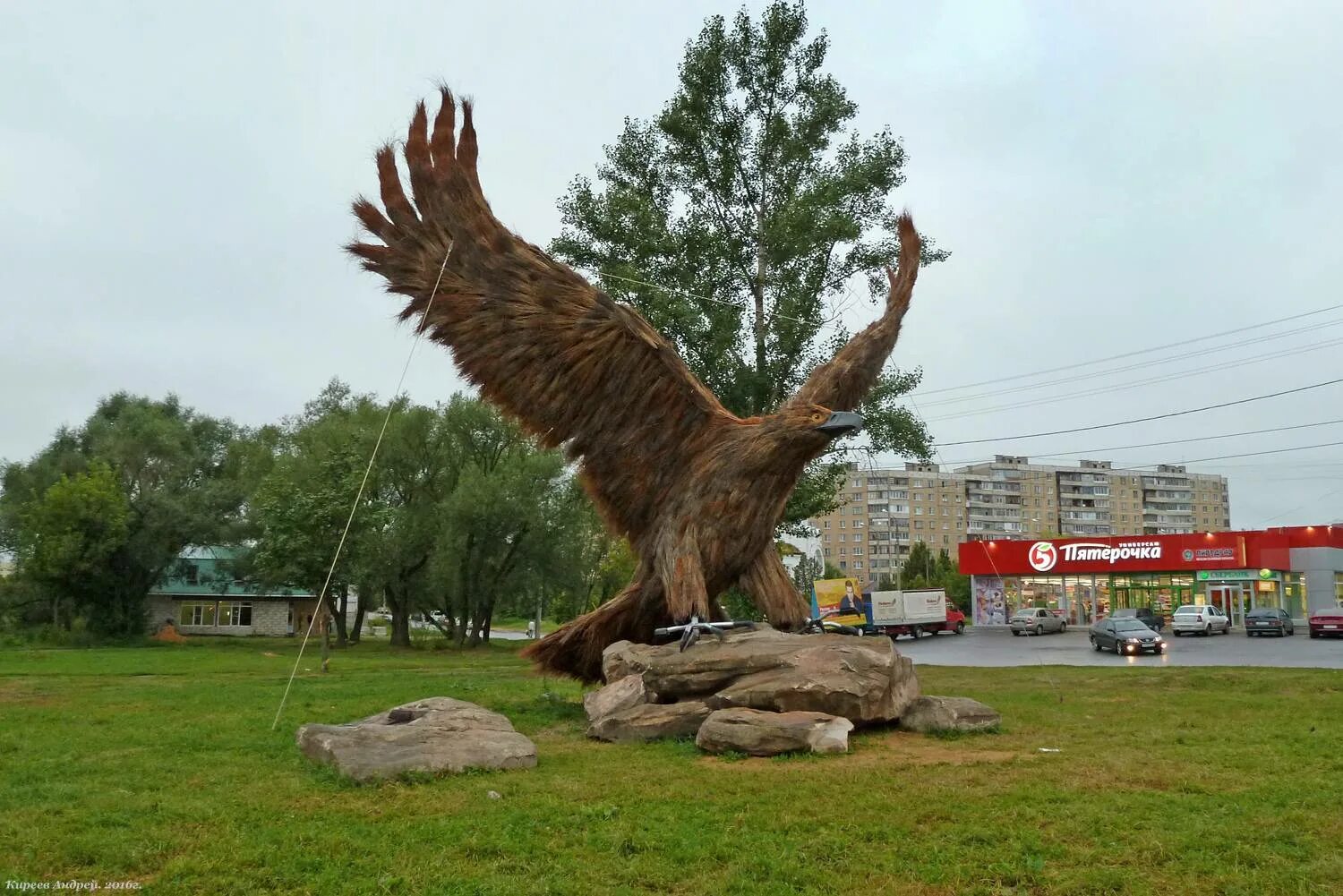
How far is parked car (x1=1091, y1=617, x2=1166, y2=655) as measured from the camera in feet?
81.8

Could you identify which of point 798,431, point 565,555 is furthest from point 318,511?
point 798,431

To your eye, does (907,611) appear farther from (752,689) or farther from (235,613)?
(235,613)

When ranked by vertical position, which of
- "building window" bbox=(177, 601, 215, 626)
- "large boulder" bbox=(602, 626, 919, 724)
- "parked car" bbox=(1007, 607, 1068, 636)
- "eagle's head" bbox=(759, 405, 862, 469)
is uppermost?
"eagle's head" bbox=(759, 405, 862, 469)

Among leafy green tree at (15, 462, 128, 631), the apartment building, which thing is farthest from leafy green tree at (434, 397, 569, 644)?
the apartment building

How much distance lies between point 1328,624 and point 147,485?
4477cm

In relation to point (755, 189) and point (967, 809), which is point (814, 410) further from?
point (755, 189)

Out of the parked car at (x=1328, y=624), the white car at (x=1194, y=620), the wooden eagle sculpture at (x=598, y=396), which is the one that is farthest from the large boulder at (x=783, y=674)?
the parked car at (x=1328, y=624)

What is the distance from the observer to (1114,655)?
979 inches

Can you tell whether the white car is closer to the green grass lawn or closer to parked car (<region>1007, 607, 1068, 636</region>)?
parked car (<region>1007, 607, 1068, 636</region>)

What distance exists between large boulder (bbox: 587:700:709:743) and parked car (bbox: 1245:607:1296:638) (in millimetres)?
33010

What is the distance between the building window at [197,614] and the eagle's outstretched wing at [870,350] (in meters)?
47.9

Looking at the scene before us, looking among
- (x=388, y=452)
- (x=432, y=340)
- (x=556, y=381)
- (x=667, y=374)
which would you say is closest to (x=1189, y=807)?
(x=667, y=374)

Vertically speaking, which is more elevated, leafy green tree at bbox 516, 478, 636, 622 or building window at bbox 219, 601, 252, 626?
leafy green tree at bbox 516, 478, 636, 622

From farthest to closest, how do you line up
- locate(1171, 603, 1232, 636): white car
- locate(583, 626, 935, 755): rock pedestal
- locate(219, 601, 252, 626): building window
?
locate(219, 601, 252, 626): building window < locate(1171, 603, 1232, 636): white car < locate(583, 626, 935, 755): rock pedestal
